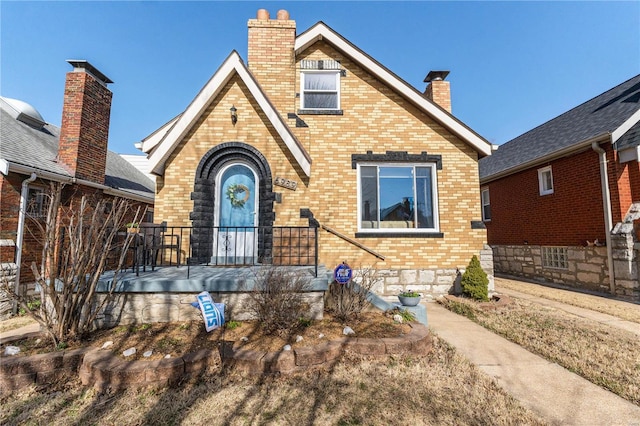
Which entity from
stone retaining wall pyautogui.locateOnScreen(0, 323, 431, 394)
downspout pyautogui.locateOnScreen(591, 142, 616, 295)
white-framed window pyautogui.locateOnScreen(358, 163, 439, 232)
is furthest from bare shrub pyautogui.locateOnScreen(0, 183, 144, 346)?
downspout pyautogui.locateOnScreen(591, 142, 616, 295)

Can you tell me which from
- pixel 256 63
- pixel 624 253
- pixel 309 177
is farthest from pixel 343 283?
pixel 624 253

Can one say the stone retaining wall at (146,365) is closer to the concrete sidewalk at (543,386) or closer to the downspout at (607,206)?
the concrete sidewalk at (543,386)

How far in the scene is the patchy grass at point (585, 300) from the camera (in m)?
6.53

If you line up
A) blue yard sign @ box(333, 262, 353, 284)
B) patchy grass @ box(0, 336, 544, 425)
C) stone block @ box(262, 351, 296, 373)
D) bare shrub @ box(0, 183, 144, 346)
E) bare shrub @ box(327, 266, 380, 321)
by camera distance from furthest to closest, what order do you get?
blue yard sign @ box(333, 262, 353, 284)
bare shrub @ box(327, 266, 380, 321)
bare shrub @ box(0, 183, 144, 346)
stone block @ box(262, 351, 296, 373)
patchy grass @ box(0, 336, 544, 425)

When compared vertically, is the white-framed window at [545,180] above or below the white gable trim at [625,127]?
below

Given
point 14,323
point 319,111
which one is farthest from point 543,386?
point 14,323

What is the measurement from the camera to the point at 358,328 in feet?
14.8

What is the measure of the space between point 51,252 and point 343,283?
449 centimetres

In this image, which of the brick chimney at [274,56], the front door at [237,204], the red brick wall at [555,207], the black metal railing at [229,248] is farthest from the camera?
the red brick wall at [555,207]

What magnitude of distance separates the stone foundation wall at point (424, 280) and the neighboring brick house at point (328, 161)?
0.03 meters

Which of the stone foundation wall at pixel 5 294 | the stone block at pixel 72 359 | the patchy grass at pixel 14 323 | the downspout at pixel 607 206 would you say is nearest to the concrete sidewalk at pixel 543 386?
the stone block at pixel 72 359

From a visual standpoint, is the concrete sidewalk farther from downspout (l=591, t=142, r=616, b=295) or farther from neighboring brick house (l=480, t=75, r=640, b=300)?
neighboring brick house (l=480, t=75, r=640, b=300)

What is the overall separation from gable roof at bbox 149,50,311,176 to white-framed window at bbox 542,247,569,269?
32.4ft

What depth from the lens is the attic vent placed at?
863 cm
